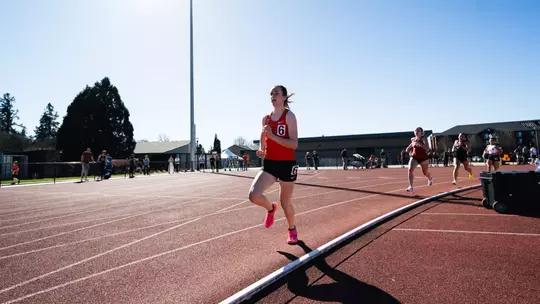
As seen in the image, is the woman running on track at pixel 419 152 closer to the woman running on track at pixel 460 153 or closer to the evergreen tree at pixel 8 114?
the woman running on track at pixel 460 153

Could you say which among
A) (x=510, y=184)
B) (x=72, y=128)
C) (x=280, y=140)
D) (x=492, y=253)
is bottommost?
(x=492, y=253)

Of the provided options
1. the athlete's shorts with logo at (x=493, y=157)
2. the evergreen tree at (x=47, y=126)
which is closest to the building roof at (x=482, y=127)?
the athlete's shorts with logo at (x=493, y=157)

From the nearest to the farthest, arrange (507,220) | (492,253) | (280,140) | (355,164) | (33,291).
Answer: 1. (33,291)
2. (492,253)
3. (280,140)
4. (507,220)
5. (355,164)

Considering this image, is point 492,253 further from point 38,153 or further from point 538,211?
point 38,153

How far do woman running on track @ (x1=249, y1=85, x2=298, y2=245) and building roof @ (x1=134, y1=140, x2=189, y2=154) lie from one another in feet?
185

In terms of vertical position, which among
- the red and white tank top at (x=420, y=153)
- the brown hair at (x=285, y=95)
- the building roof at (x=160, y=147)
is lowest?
the red and white tank top at (x=420, y=153)

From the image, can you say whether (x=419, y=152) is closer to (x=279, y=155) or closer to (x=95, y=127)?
(x=279, y=155)

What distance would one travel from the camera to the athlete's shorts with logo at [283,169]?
366cm

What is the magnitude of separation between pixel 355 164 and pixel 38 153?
3755cm

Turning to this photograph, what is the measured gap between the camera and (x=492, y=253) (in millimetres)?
3230

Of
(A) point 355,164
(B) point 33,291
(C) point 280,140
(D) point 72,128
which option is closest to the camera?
(B) point 33,291

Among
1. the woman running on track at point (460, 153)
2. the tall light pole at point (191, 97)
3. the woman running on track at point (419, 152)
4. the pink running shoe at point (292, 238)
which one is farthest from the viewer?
the tall light pole at point (191, 97)

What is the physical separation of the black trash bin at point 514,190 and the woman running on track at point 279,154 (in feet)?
14.5

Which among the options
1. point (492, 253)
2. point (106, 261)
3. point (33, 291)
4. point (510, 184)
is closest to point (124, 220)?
point (106, 261)
